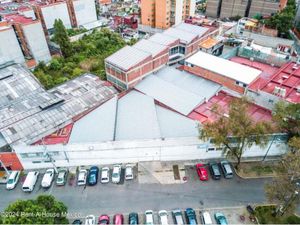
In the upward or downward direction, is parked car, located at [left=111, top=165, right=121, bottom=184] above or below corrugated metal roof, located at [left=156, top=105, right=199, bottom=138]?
below

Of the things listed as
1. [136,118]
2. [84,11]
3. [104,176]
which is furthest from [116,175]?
[84,11]

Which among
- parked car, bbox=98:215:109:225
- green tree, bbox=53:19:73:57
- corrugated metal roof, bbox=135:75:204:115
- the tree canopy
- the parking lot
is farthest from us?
green tree, bbox=53:19:73:57

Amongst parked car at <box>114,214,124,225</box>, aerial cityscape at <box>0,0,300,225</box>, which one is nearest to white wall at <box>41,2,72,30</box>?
aerial cityscape at <box>0,0,300,225</box>

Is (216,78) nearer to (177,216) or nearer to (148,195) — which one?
(148,195)

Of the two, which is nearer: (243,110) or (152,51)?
(243,110)

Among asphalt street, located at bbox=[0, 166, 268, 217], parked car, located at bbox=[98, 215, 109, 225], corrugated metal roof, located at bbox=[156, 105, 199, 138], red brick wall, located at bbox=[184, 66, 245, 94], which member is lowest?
asphalt street, located at bbox=[0, 166, 268, 217]

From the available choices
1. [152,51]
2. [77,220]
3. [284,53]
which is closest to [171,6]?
[152,51]

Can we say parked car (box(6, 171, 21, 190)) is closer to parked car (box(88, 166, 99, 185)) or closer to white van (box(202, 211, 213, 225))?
parked car (box(88, 166, 99, 185))

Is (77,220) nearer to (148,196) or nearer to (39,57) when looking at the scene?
(148,196)
